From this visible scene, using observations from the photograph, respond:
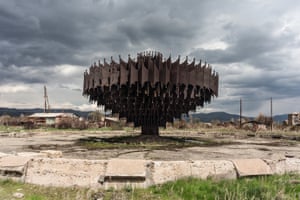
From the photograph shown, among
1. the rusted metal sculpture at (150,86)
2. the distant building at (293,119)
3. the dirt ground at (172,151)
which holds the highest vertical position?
the rusted metal sculpture at (150,86)

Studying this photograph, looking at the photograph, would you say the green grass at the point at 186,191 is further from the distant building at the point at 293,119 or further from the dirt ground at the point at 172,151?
the distant building at the point at 293,119

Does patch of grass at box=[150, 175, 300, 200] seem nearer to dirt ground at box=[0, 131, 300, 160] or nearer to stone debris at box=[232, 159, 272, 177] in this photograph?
stone debris at box=[232, 159, 272, 177]

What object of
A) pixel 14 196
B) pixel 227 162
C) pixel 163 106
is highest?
pixel 163 106

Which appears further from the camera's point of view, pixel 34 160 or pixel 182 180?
pixel 34 160

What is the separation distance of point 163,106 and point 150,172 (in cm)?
508

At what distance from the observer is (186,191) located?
3.39 meters

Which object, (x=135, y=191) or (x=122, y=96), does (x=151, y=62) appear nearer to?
(x=122, y=96)

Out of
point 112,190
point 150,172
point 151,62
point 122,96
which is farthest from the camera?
point 122,96

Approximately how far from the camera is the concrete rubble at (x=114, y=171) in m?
3.65

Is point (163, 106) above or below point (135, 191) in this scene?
above

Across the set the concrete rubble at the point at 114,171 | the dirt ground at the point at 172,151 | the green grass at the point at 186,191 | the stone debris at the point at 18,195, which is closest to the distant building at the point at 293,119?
the dirt ground at the point at 172,151

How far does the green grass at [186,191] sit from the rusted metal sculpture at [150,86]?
4419 mm

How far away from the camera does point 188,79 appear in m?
8.16

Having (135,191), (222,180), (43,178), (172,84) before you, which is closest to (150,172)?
(135,191)
